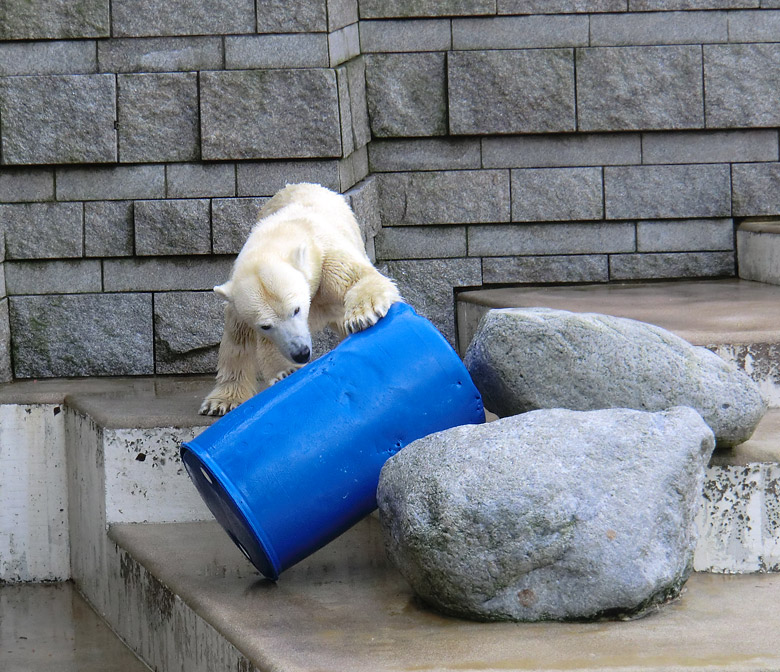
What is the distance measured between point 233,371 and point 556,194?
2.49 metres

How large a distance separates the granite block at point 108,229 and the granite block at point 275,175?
508mm

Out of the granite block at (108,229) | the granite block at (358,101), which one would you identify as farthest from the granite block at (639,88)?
the granite block at (108,229)

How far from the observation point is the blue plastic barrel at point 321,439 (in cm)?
299

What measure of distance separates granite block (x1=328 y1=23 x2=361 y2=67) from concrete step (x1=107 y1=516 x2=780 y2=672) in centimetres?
229

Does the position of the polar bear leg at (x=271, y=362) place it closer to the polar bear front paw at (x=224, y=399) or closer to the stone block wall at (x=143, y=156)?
the polar bear front paw at (x=224, y=399)

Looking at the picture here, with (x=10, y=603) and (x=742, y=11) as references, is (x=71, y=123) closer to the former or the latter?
(x=10, y=603)

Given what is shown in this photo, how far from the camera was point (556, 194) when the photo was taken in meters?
5.86

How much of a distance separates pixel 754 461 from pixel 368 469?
3.66 ft

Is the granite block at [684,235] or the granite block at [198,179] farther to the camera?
the granite block at [684,235]

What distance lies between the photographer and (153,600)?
3.44 metres

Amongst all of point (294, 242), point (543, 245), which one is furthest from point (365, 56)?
point (294, 242)

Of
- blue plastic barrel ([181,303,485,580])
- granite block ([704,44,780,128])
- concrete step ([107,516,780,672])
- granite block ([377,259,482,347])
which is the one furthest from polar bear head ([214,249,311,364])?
granite block ([704,44,780,128])

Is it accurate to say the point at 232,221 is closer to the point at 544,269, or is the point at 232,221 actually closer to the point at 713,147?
the point at 544,269

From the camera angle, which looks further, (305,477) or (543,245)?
(543,245)
